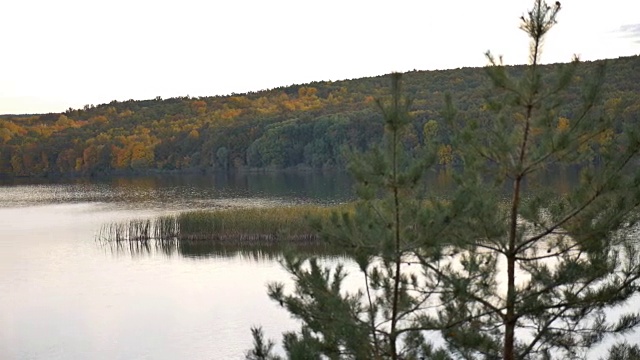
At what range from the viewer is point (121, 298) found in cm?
1645

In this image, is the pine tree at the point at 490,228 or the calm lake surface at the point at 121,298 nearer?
the pine tree at the point at 490,228

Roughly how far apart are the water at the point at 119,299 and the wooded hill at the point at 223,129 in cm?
2993

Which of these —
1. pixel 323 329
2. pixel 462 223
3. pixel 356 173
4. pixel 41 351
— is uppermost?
pixel 356 173

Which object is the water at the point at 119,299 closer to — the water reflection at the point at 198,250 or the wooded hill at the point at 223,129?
the water reflection at the point at 198,250

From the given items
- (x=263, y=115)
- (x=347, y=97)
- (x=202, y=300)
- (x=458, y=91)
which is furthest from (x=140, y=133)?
(x=202, y=300)

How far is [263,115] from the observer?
7750cm

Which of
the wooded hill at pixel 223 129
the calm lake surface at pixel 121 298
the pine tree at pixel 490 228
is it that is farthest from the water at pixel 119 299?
the wooded hill at pixel 223 129

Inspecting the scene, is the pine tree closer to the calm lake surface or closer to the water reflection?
the calm lake surface

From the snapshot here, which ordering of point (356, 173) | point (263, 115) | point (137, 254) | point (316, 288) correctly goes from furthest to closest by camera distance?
1. point (263, 115)
2. point (137, 254)
3. point (316, 288)
4. point (356, 173)

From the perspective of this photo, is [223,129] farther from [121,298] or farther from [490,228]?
[490,228]

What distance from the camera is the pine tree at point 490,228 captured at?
548cm

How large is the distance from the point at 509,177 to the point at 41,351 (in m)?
8.97

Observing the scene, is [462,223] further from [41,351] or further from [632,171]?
[41,351]

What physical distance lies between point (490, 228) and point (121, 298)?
11.5 metres
